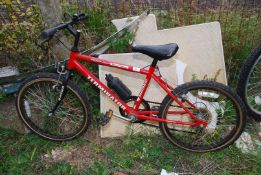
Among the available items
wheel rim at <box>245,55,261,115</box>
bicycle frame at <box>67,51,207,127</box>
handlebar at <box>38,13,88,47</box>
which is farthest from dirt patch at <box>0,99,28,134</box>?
wheel rim at <box>245,55,261,115</box>

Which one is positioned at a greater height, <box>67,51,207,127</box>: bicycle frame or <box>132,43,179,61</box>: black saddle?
<box>132,43,179,61</box>: black saddle

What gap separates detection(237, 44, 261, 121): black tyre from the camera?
352 centimetres

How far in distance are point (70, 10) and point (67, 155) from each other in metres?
1.87

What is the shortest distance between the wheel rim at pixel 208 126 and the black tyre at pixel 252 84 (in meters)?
0.26

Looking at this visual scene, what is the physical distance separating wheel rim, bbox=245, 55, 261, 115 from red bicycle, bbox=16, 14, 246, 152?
0.36 metres

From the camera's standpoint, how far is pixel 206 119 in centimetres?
349

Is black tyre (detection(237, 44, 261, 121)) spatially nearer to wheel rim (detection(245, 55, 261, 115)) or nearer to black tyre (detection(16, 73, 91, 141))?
wheel rim (detection(245, 55, 261, 115))

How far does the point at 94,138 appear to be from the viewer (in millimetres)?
3930

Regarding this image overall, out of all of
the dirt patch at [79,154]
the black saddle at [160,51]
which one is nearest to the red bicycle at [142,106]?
the black saddle at [160,51]

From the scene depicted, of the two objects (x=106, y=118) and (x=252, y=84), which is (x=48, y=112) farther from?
(x=252, y=84)

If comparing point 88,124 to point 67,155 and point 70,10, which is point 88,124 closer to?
Result: point 67,155

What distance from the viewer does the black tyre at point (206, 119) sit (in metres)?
3.32

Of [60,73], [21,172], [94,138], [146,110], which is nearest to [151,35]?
[146,110]

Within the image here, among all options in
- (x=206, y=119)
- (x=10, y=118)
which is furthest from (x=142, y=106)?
(x=10, y=118)
